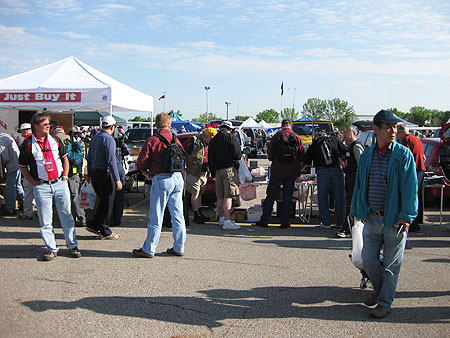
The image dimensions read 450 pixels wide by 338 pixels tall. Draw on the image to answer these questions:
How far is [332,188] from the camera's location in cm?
861

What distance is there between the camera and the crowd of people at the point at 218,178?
445cm

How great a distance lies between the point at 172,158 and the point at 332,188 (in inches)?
138

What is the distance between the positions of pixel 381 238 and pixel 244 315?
1522 mm

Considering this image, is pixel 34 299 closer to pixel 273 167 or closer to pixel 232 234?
pixel 232 234

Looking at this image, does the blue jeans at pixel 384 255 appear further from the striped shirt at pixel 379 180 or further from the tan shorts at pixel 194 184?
the tan shorts at pixel 194 184

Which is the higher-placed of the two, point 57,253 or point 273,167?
point 273,167

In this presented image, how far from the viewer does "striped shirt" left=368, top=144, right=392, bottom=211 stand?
175 inches

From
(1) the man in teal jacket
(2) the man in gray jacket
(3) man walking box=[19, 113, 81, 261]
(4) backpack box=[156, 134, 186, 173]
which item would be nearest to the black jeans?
(3) man walking box=[19, 113, 81, 261]

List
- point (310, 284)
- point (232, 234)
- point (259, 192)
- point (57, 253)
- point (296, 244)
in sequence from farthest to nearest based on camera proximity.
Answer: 1. point (259, 192)
2. point (232, 234)
3. point (296, 244)
4. point (57, 253)
5. point (310, 284)

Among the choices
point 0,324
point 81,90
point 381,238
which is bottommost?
point 0,324

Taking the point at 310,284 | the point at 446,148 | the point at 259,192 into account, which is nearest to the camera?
the point at 310,284

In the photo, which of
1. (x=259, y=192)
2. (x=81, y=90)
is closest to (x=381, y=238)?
(x=81, y=90)

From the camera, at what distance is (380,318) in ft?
14.7

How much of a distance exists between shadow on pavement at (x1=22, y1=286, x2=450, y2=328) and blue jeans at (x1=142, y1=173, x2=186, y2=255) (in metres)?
1.48
